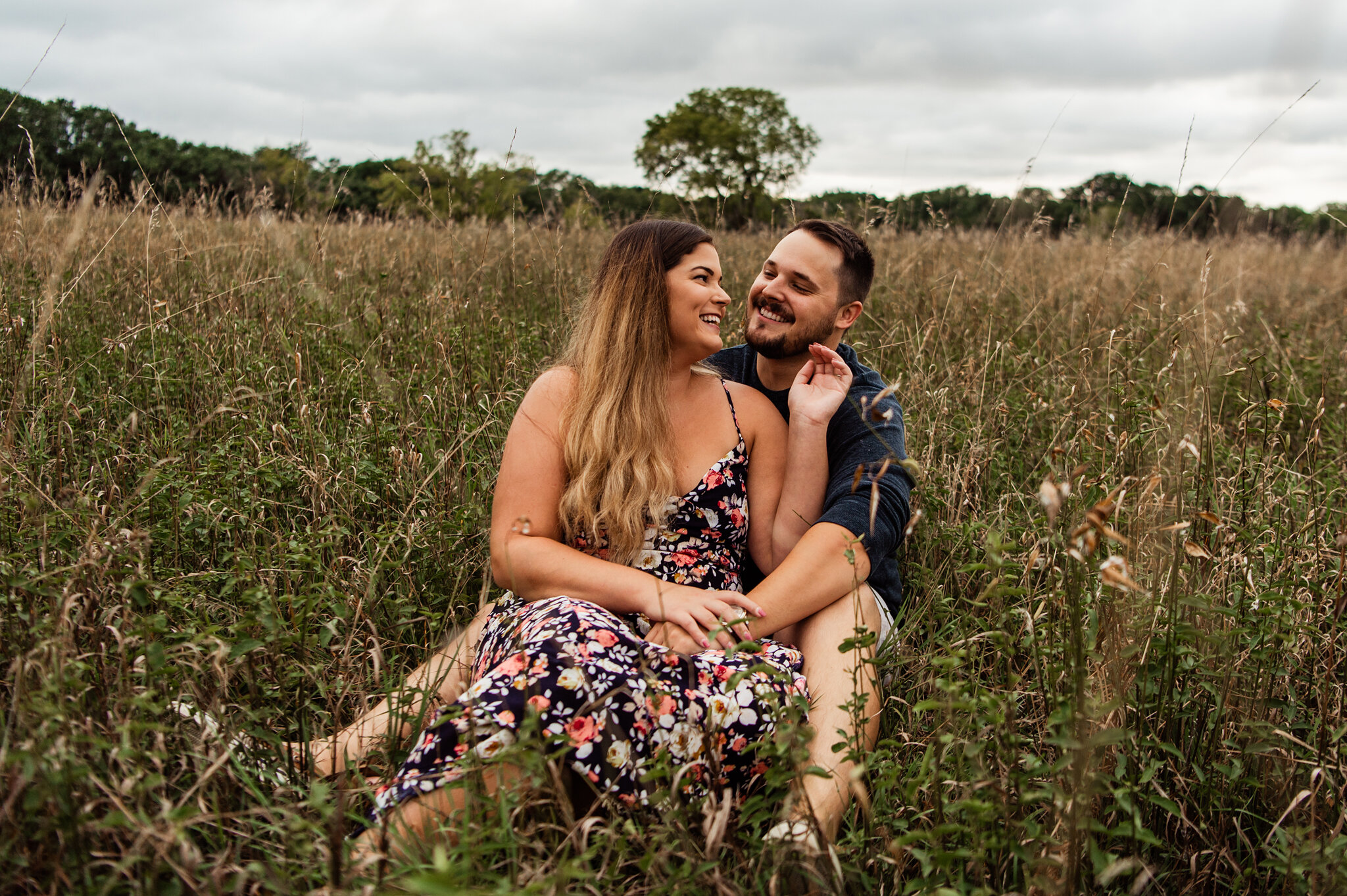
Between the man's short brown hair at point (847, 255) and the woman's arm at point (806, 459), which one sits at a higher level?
A: the man's short brown hair at point (847, 255)

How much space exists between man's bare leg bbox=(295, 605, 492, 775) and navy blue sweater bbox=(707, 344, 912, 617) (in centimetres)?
90

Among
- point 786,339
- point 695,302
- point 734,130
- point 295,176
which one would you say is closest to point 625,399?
point 695,302

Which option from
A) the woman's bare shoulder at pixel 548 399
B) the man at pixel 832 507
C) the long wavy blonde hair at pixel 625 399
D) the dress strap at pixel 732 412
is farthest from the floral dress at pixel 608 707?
the dress strap at pixel 732 412

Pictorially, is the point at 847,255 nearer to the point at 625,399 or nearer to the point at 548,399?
the point at 625,399

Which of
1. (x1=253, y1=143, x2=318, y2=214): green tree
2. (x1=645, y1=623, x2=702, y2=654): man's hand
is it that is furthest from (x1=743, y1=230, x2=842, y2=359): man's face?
(x1=253, y1=143, x2=318, y2=214): green tree

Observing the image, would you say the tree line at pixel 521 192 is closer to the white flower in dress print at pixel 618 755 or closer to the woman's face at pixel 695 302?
the woman's face at pixel 695 302

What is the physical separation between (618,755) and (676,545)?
Result: 2.46ft

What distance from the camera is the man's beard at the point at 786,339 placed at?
2805mm

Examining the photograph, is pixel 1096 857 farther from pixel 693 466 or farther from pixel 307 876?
pixel 693 466

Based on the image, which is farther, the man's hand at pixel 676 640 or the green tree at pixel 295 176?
the green tree at pixel 295 176

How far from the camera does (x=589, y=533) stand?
7.75ft

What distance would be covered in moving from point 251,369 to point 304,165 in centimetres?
199

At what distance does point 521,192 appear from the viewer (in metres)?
5.45

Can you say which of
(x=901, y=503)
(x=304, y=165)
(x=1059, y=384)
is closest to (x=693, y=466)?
(x=901, y=503)
